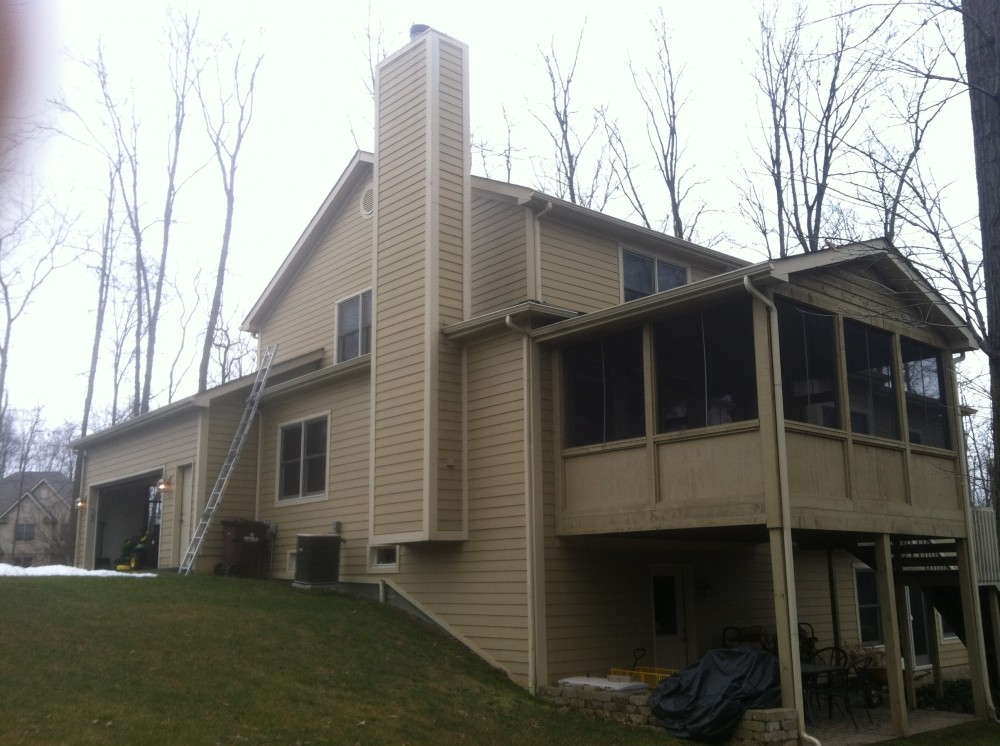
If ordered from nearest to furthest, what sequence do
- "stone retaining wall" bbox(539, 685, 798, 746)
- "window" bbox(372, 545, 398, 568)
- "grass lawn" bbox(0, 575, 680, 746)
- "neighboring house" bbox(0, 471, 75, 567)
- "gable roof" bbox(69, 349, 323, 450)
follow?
"grass lawn" bbox(0, 575, 680, 746)
"stone retaining wall" bbox(539, 685, 798, 746)
"window" bbox(372, 545, 398, 568)
"gable roof" bbox(69, 349, 323, 450)
"neighboring house" bbox(0, 471, 75, 567)

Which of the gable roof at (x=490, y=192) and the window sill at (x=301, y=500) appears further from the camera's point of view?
the window sill at (x=301, y=500)

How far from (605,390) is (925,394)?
15.5ft

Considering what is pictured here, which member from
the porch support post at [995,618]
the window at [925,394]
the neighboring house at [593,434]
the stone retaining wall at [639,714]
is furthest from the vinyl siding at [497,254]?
the porch support post at [995,618]

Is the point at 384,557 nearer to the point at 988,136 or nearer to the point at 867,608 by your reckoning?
the point at 867,608

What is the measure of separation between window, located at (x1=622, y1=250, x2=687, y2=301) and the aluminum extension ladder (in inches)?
261

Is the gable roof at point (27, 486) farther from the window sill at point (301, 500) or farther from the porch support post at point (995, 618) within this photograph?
the porch support post at point (995, 618)

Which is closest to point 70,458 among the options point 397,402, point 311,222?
point 311,222

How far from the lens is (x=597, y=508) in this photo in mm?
12531

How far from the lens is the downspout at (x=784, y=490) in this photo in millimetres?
10320

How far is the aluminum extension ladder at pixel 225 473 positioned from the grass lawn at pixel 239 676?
243cm

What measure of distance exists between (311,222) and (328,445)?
193 inches

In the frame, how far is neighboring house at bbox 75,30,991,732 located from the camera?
37.8 ft

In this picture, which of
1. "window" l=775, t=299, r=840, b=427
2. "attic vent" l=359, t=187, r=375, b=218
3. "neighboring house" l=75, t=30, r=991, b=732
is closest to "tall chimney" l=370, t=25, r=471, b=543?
"neighboring house" l=75, t=30, r=991, b=732

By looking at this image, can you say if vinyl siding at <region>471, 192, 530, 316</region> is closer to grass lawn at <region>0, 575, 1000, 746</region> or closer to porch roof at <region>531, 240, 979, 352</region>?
porch roof at <region>531, 240, 979, 352</region>
